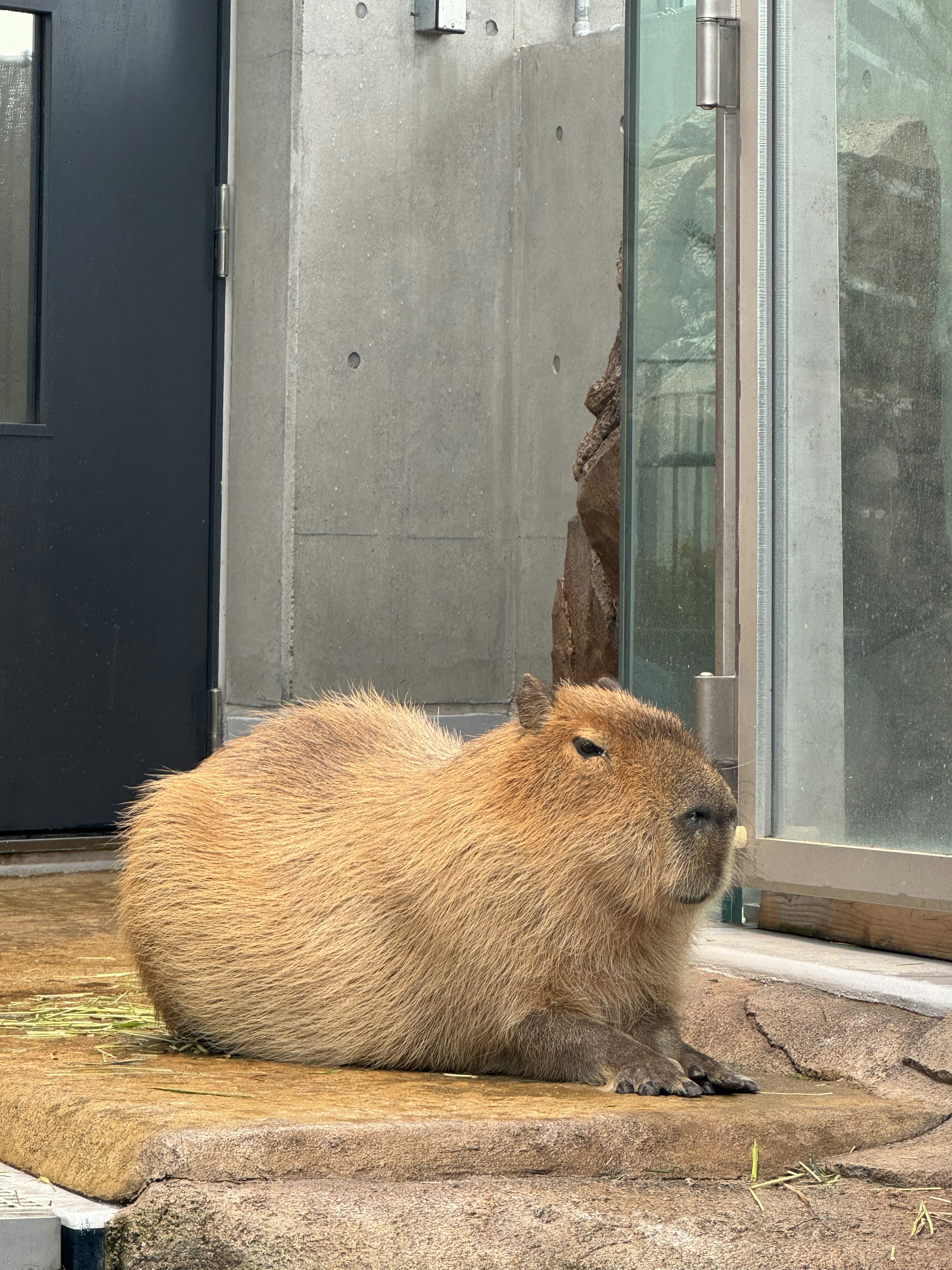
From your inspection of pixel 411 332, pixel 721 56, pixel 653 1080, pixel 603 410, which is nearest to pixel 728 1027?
pixel 653 1080

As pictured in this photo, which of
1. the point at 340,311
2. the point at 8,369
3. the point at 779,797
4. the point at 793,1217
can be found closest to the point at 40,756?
the point at 8,369

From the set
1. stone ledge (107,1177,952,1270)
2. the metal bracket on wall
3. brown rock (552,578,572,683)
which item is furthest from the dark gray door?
stone ledge (107,1177,952,1270)

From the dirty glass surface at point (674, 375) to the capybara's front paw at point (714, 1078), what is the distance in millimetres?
1200

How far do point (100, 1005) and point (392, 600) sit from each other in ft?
9.01

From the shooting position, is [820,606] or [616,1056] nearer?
[616,1056]

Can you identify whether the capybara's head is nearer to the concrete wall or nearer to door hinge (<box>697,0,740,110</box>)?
door hinge (<box>697,0,740,110</box>)

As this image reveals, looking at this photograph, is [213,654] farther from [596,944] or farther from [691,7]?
[596,944]

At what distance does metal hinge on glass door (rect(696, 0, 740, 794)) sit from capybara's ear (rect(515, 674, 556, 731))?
578 millimetres

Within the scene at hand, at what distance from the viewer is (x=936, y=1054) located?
282 cm

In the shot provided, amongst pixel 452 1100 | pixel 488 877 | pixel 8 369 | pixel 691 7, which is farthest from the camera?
pixel 8 369

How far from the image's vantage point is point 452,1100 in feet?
8.02

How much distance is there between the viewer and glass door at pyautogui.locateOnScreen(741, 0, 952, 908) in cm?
303

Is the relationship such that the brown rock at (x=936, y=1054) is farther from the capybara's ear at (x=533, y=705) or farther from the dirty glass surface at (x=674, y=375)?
the dirty glass surface at (x=674, y=375)

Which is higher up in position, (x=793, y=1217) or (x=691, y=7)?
(x=691, y=7)
